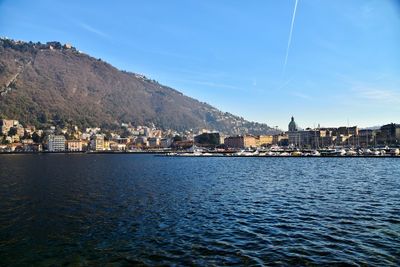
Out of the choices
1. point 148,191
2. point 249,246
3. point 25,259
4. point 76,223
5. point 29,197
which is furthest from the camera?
point 148,191

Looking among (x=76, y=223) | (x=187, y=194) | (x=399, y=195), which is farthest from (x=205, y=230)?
(x=399, y=195)

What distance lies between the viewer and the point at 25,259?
15.0 metres

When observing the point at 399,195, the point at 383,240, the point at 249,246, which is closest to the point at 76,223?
the point at 249,246

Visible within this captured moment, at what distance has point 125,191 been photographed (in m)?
35.9

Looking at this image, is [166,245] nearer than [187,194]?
Yes

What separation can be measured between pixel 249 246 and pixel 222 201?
12.5 meters

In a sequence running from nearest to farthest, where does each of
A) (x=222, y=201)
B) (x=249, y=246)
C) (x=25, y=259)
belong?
(x=25, y=259) → (x=249, y=246) → (x=222, y=201)

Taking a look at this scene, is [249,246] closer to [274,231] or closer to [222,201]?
[274,231]

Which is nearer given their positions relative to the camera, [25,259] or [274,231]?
Result: [25,259]

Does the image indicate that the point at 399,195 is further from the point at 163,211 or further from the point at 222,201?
the point at 163,211

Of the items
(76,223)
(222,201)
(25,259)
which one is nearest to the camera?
(25,259)

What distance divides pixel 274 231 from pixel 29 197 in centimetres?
2331

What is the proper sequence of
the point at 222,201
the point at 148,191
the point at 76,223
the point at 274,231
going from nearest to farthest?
1. the point at 274,231
2. the point at 76,223
3. the point at 222,201
4. the point at 148,191

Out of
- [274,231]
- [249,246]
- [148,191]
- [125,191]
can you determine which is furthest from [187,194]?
[249,246]
